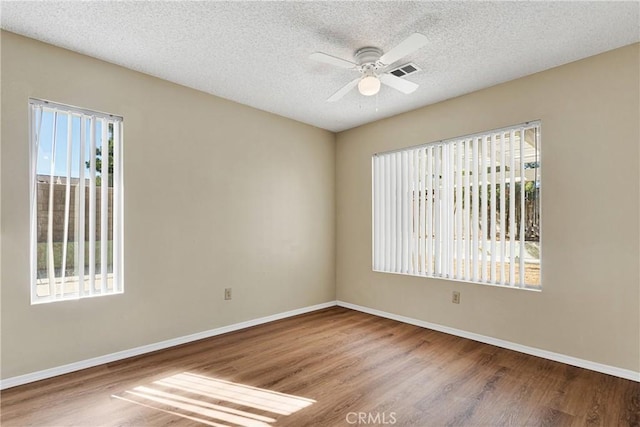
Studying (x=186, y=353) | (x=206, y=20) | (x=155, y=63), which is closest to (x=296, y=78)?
(x=206, y=20)

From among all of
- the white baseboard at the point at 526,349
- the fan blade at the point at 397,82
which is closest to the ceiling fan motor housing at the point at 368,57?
the fan blade at the point at 397,82

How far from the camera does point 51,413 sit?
81.3 inches

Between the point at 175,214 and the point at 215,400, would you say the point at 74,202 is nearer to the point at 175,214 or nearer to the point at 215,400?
the point at 175,214

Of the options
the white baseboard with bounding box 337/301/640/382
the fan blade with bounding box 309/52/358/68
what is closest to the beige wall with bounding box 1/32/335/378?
the white baseboard with bounding box 337/301/640/382

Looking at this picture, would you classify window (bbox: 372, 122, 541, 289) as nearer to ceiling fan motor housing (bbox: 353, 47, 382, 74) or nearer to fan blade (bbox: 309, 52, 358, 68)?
ceiling fan motor housing (bbox: 353, 47, 382, 74)

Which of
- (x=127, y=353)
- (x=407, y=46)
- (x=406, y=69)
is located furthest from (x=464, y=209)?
(x=127, y=353)

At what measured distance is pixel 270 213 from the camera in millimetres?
4129

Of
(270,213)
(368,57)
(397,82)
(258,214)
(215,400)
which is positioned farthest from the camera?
(270,213)

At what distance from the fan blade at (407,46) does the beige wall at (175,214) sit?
2.12m

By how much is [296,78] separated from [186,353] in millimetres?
2848

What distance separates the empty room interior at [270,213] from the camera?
2215mm

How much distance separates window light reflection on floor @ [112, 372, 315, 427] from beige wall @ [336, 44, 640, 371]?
2.18m

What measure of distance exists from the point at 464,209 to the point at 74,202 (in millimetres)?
3765

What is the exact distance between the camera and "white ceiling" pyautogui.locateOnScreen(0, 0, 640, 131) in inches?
83.8
